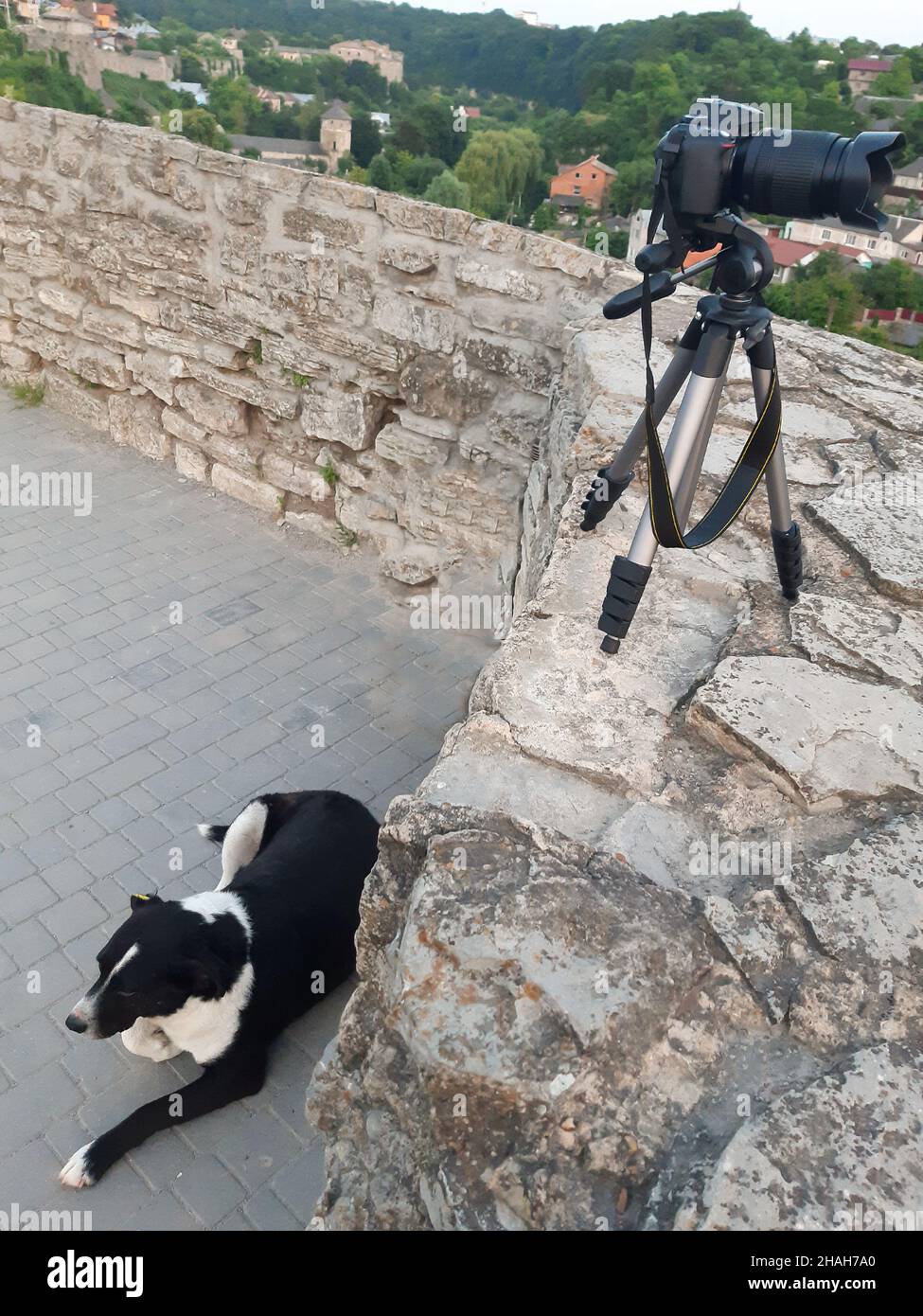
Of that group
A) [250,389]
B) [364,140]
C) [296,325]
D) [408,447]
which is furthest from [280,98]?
[408,447]

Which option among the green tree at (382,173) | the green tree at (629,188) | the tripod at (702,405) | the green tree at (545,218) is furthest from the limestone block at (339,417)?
the green tree at (382,173)

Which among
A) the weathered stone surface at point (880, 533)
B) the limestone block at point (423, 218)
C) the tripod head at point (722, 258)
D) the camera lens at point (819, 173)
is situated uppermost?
the camera lens at point (819, 173)

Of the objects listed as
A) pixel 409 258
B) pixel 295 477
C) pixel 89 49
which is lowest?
pixel 295 477

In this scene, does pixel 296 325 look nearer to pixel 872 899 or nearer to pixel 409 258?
pixel 409 258

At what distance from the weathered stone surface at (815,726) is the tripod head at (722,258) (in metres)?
0.83

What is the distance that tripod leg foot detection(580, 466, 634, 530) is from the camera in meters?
2.41

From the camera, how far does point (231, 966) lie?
251cm

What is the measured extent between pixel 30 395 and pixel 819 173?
633 cm

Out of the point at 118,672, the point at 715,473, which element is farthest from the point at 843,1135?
the point at 118,672

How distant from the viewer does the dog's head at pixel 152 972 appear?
2367 mm

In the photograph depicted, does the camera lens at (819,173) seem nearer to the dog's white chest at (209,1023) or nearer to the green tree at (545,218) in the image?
the dog's white chest at (209,1023)

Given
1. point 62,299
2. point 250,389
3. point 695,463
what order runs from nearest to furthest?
point 695,463 < point 250,389 < point 62,299

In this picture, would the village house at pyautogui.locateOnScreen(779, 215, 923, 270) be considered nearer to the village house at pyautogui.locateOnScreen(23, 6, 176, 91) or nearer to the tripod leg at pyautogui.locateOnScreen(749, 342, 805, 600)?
the tripod leg at pyautogui.locateOnScreen(749, 342, 805, 600)

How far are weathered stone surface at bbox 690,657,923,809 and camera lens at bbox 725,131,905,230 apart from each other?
95cm
